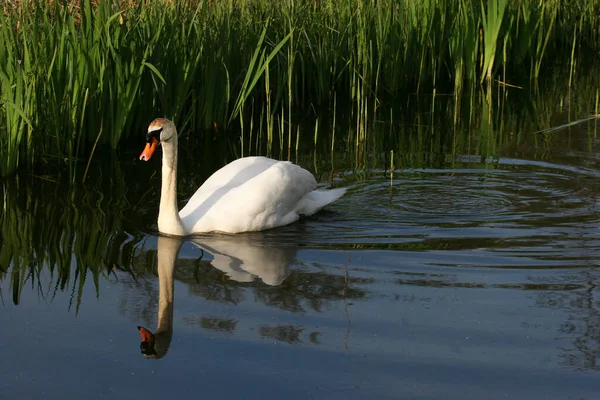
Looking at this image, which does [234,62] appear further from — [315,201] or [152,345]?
[152,345]

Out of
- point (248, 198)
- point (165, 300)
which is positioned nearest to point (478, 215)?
point (248, 198)

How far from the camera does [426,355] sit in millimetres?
4398

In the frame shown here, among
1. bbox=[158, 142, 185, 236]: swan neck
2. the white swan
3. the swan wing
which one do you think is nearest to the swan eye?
the white swan

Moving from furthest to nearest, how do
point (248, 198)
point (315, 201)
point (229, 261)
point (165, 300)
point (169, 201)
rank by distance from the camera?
point (315, 201) < point (248, 198) < point (169, 201) < point (229, 261) < point (165, 300)

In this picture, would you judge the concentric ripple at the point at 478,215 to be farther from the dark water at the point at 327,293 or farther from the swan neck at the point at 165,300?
the swan neck at the point at 165,300

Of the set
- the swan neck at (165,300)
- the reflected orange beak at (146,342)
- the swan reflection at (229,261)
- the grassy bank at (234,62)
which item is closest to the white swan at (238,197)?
the swan reflection at (229,261)

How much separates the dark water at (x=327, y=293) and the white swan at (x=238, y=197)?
96mm

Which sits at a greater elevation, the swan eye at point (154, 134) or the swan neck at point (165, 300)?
the swan eye at point (154, 134)

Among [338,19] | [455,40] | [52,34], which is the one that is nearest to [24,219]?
[52,34]

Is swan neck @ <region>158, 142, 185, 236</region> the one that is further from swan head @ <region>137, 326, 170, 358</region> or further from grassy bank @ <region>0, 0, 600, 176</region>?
swan head @ <region>137, 326, 170, 358</region>

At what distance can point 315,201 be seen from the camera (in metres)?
7.04

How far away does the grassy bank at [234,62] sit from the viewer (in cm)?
764

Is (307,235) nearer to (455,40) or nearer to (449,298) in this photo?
(449,298)

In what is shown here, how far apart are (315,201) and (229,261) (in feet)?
4.12
